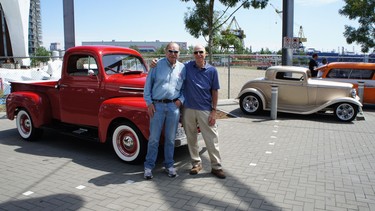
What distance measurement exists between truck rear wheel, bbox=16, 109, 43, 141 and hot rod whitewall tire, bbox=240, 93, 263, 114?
19.3 ft

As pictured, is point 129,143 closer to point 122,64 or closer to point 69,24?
point 122,64

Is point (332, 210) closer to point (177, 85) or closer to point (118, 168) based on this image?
point (177, 85)

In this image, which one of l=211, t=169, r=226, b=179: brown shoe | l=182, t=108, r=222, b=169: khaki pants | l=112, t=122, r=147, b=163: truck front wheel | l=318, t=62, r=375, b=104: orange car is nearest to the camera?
l=182, t=108, r=222, b=169: khaki pants

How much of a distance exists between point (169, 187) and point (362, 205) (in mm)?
2405

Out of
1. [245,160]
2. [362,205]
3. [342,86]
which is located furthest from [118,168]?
[342,86]

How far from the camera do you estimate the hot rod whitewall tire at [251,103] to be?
402 inches

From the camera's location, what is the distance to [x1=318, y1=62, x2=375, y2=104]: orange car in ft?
37.9

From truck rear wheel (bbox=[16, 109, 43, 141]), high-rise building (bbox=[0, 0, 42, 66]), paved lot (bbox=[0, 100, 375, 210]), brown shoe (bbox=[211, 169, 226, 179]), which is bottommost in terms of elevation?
paved lot (bbox=[0, 100, 375, 210])

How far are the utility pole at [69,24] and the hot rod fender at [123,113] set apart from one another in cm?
341

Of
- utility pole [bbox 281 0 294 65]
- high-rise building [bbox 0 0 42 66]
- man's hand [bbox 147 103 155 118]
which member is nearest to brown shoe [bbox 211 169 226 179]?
man's hand [bbox 147 103 155 118]

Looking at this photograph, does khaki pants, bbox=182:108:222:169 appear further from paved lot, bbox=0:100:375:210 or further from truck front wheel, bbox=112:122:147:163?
truck front wheel, bbox=112:122:147:163

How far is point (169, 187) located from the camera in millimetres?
4578

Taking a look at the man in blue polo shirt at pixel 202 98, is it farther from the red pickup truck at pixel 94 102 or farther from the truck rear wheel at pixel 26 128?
the truck rear wheel at pixel 26 128

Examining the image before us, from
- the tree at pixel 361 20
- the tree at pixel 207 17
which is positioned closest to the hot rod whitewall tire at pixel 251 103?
the tree at pixel 207 17
